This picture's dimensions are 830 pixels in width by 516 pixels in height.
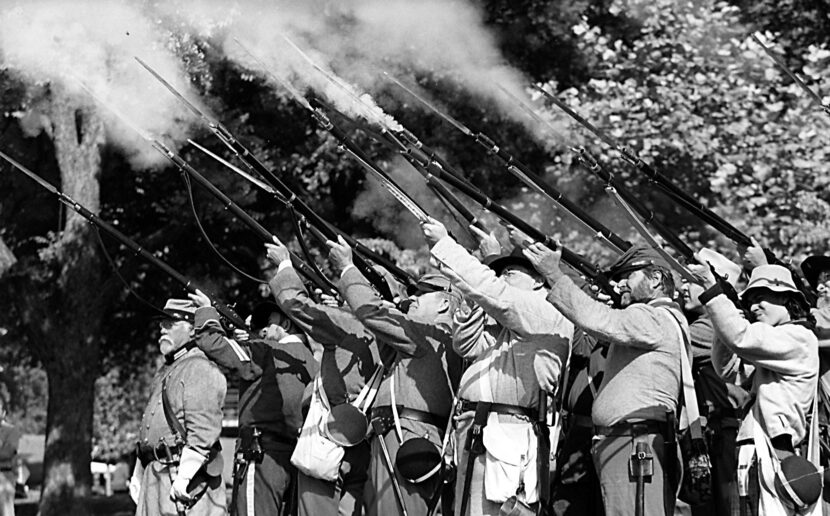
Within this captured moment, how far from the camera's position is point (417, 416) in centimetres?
805

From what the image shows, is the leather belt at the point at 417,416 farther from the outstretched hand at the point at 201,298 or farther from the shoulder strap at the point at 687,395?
the outstretched hand at the point at 201,298

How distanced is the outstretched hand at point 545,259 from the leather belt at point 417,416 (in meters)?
1.35

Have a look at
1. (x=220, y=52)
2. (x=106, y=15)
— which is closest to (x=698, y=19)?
(x=220, y=52)

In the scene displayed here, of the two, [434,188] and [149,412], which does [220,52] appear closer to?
[149,412]

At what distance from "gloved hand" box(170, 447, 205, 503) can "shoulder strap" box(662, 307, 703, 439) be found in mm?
3809

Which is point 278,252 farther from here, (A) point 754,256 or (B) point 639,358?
(A) point 754,256

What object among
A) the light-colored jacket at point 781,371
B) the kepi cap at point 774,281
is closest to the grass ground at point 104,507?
the kepi cap at point 774,281

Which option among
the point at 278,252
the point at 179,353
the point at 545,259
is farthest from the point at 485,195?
the point at 179,353

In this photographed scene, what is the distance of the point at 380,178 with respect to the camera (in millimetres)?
8523

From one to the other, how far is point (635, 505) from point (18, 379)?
31.0 m

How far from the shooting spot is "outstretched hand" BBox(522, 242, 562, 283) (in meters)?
7.13

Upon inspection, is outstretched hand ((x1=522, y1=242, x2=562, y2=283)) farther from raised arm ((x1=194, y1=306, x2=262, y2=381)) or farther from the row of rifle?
raised arm ((x1=194, y1=306, x2=262, y2=381))

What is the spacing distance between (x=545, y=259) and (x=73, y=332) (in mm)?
10607

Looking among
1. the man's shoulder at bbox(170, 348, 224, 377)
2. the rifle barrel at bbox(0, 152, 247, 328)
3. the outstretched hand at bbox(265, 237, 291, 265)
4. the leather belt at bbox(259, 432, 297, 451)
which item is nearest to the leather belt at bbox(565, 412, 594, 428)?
→ the outstretched hand at bbox(265, 237, 291, 265)
